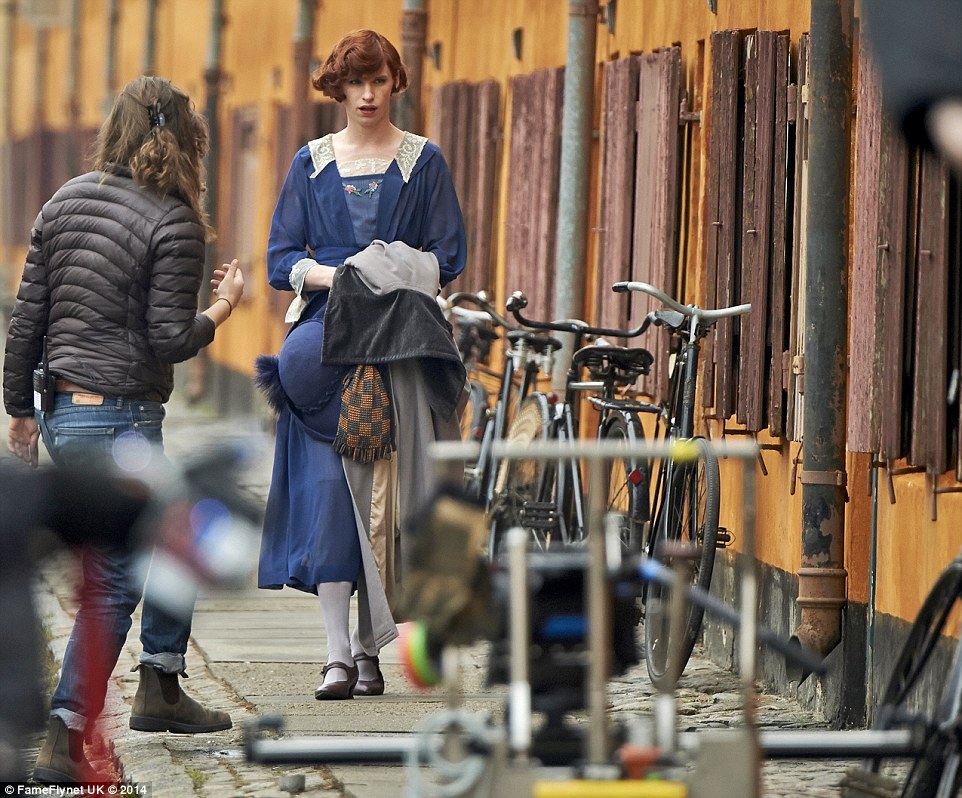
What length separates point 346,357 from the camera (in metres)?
7.08

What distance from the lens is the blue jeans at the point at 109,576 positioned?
5730 millimetres

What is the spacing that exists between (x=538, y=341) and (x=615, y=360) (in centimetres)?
133

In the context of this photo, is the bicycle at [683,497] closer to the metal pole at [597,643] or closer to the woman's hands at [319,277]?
the woman's hands at [319,277]

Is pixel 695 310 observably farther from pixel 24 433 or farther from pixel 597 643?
pixel 597 643

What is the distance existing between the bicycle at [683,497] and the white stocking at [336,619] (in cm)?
103

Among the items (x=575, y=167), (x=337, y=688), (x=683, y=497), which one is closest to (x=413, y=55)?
(x=575, y=167)

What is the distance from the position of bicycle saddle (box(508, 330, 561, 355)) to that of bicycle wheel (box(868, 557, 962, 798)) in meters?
5.09

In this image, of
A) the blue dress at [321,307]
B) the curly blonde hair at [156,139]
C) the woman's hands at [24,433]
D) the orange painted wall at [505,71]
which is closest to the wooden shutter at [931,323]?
the orange painted wall at [505,71]

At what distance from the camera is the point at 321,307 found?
7.25 metres

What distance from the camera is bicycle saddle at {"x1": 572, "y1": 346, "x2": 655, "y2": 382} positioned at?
828 cm

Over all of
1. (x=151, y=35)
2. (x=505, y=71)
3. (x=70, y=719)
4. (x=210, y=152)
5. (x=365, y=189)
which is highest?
(x=151, y=35)

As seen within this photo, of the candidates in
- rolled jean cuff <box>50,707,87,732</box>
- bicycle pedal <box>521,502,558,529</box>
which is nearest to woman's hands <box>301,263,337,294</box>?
rolled jean cuff <box>50,707,87,732</box>

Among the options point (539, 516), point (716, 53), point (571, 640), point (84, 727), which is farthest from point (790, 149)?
point (571, 640)

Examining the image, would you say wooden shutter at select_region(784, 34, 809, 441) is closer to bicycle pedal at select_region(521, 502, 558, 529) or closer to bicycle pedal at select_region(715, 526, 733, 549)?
bicycle pedal at select_region(715, 526, 733, 549)
